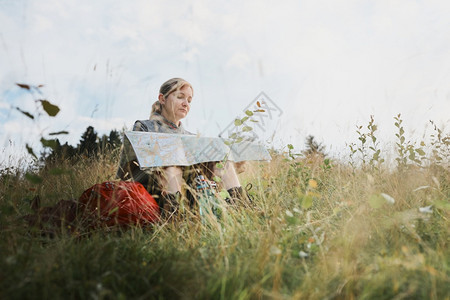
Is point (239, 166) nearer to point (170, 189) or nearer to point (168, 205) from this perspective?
point (170, 189)

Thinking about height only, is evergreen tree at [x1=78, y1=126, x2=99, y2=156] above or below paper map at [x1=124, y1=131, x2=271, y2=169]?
above

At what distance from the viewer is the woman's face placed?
3225 millimetres

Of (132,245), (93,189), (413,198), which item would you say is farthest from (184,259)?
(413,198)

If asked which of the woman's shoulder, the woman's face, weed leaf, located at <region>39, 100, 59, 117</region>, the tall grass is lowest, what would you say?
the tall grass

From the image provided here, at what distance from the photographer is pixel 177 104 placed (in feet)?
A: 10.5

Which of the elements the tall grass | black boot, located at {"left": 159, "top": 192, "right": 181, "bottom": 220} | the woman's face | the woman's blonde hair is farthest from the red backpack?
the woman's blonde hair

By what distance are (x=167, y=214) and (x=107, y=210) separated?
1.42ft

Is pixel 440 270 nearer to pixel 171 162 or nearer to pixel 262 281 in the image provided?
pixel 262 281

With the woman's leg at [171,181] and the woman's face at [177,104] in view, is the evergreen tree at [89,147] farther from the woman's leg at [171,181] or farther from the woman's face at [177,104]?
the woman's leg at [171,181]

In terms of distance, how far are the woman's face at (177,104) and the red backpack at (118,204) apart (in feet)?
4.19

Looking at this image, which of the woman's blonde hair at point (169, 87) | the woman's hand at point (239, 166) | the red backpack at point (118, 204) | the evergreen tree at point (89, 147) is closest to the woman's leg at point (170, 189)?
the red backpack at point (118, 204)

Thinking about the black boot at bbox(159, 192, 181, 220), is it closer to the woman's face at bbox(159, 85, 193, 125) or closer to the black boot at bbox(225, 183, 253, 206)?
the black boot at bbox(225, 183, 253, 206)

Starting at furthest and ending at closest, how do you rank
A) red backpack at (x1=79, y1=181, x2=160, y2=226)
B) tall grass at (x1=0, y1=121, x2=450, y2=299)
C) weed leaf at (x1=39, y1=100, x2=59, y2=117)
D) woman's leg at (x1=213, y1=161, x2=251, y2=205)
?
woman's leg at (x1=213, y1=161, x2=251, y2=205)
red backpack at (x1=79, y1=181, x2=160, y2=226)
weed leaf at (x1=39, y1=100, x2=59, y2=117)
tall grass at (x1=0, y1=121, x2=450, y2=299)

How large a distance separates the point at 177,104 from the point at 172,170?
1035mm
